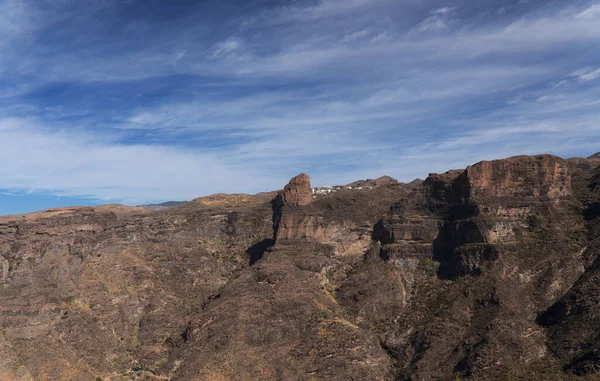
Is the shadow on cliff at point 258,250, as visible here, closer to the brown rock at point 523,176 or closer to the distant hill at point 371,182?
the brown rock at point 523,176

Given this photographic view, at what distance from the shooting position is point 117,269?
97.4 meters

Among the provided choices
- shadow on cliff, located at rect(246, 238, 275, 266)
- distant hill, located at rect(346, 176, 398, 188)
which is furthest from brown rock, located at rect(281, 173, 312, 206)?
distant hill, located at rect(346, 176, 398, 188)

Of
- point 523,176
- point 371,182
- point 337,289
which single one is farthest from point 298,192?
point 371,182

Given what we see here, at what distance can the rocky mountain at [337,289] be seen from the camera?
69125mm

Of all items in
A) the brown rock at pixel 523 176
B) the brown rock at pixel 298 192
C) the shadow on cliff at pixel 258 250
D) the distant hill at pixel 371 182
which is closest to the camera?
the brown rock at pixel 523 176

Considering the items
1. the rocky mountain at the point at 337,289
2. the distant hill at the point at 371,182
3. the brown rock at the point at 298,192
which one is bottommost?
the rocky mountain at the point at 337,289

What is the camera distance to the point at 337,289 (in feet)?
295

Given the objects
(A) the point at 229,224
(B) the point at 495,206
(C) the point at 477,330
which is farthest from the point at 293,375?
(A) the point at 229,224

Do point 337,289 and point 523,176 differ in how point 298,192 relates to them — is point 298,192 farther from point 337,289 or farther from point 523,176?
point 523,176

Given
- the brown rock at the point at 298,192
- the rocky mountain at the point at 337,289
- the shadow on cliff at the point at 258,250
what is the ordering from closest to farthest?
1. the rocky mountain at the point at 337,289
2. the brown rock at the point at 298,192
3. the shadow on cliff at the point at 258,250

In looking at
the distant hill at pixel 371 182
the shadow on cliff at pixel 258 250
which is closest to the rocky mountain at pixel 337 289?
the shadow on cliff at pixel 258 250

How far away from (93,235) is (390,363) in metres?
63.6

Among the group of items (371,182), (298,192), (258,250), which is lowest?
(258,250)

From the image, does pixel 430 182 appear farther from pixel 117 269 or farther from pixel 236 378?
pixel 117 269
